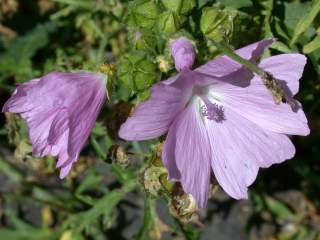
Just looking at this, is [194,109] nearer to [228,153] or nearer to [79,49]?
[228,153]

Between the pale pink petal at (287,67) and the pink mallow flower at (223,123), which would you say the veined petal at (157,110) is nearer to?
the pink mallow flower at (223,123)

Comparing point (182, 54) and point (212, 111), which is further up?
point (182, 54)

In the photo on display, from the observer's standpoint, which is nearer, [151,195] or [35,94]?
[35,94]

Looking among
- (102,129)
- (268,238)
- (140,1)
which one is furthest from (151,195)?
(268,238)

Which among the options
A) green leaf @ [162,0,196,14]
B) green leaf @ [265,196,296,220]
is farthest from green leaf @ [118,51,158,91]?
green leaf @ [265,196,296,220]

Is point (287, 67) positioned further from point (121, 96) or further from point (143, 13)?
point (121, 96)

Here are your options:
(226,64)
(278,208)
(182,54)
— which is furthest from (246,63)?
(278,208)

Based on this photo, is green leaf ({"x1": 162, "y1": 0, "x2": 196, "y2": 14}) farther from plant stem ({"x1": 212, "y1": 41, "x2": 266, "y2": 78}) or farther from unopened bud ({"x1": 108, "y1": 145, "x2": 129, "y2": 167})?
unopened bud ({"x1": 108, "y1": 145, "x2": 129, "y2": 167})

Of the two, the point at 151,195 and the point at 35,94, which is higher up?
the point at 35,94
